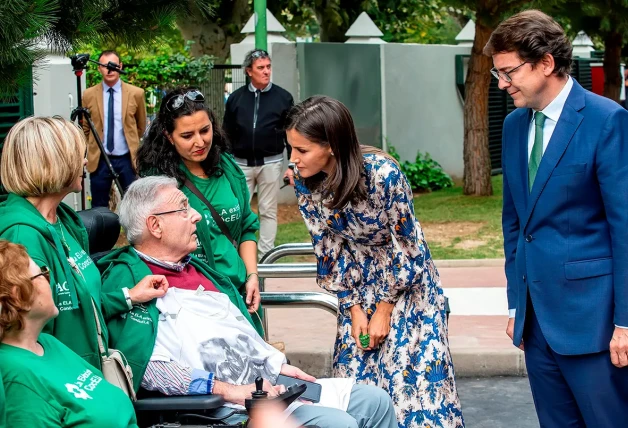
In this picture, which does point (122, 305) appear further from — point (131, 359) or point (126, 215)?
point (126, 215)

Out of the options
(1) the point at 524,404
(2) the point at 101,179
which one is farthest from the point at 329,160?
(2) the point at 101,179

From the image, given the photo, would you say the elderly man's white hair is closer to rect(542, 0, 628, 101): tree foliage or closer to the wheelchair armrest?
the wheelchair armrest

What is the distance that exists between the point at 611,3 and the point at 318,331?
986 cm

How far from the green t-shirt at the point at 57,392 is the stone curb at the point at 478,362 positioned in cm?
365

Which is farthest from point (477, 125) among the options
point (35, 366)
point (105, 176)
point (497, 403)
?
point (35, 366)

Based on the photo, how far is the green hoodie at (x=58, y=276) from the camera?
3.54 m

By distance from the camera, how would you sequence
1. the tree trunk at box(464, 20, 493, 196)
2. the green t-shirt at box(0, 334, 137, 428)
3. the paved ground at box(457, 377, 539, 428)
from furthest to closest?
the tree trunk at box(464, 20, 493, 196)
the paved ground at box(457, 377, 539, 428)
the green t-shirt at box(0, 334, 137, 428)

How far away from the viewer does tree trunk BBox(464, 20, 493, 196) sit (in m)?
15.4

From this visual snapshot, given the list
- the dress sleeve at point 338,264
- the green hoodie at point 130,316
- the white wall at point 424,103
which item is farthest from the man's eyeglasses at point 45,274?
the white wall at point 424,103

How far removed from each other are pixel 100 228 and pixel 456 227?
28.9 feet

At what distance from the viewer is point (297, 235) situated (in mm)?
12414

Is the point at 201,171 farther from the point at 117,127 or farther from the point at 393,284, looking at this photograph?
the point at 117,127

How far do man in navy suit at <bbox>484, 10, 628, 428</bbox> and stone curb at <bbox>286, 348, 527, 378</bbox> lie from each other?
10.2 feet

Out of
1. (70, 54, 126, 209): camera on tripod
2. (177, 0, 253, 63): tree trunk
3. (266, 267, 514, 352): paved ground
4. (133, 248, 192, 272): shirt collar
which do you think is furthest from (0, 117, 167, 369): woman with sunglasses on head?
(177, 0, 253, 63): tree trunk
